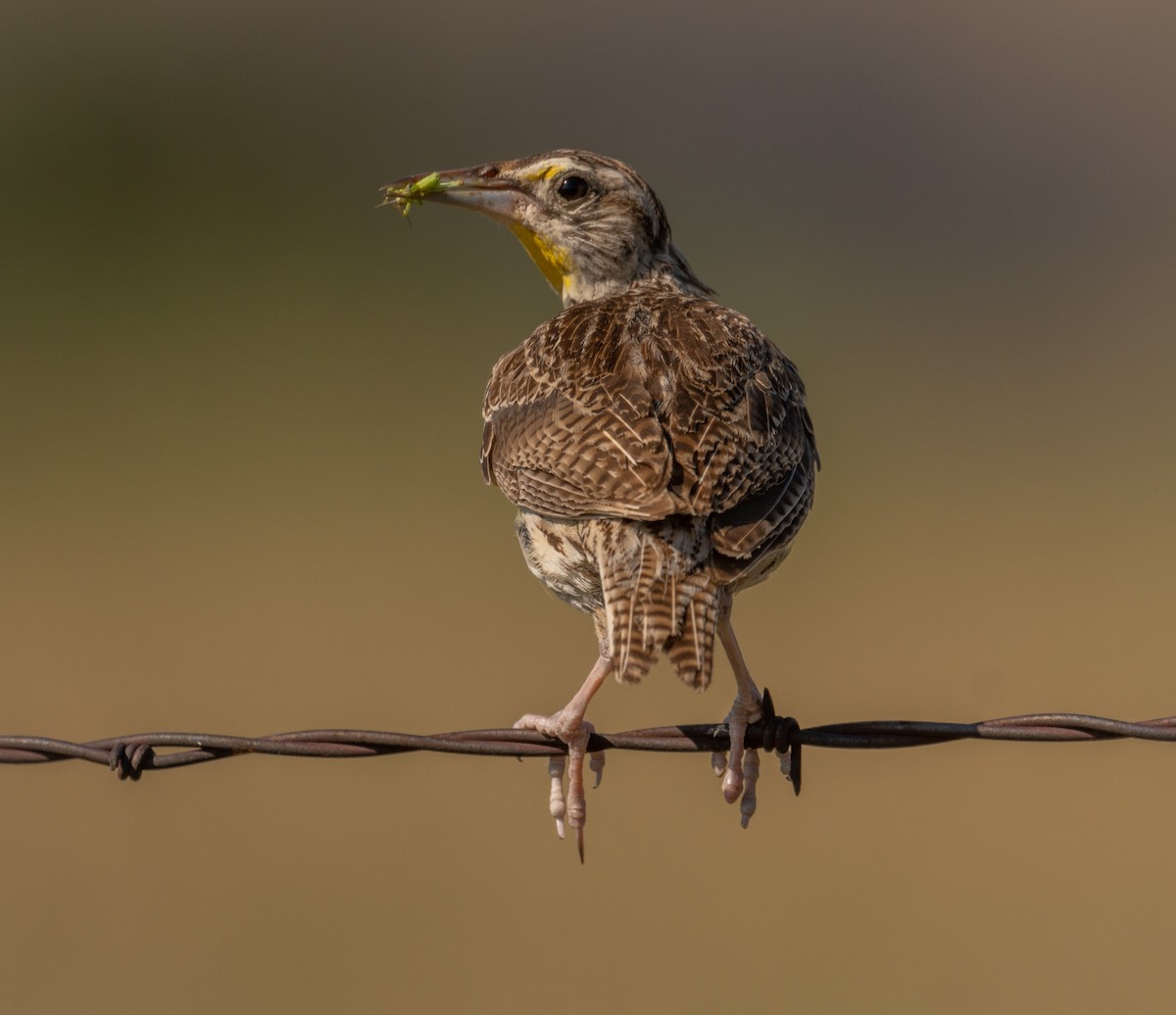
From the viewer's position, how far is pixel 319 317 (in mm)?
27016

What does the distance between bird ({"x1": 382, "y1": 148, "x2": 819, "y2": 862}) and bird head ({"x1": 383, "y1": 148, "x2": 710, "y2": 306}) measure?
0.44 m

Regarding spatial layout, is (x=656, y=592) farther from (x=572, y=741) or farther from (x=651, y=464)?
(x=572, y=741)

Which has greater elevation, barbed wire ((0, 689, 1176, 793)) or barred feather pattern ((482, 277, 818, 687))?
barred feather pattern ((482, 277, 818, 687))

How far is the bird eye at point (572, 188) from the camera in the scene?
9.27m

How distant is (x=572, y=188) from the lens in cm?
930

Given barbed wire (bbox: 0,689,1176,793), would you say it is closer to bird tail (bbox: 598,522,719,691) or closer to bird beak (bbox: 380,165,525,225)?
bird tail (bbox: 598,522,719,691)

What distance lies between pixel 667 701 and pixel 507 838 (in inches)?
62.4

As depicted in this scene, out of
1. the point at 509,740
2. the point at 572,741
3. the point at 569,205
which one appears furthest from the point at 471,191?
the point at 509,740

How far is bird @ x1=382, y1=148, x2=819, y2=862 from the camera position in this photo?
258 inches

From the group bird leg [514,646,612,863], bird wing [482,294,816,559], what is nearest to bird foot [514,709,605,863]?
bird leg [514,646,612,863]

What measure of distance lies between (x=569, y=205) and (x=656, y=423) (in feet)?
8.36

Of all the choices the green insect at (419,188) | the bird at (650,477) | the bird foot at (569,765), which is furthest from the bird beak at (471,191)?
the bird foot at (569,765)

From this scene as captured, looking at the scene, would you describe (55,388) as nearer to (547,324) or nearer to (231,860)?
(231,860)

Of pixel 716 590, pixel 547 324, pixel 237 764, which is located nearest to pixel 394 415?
pixel 237 764
